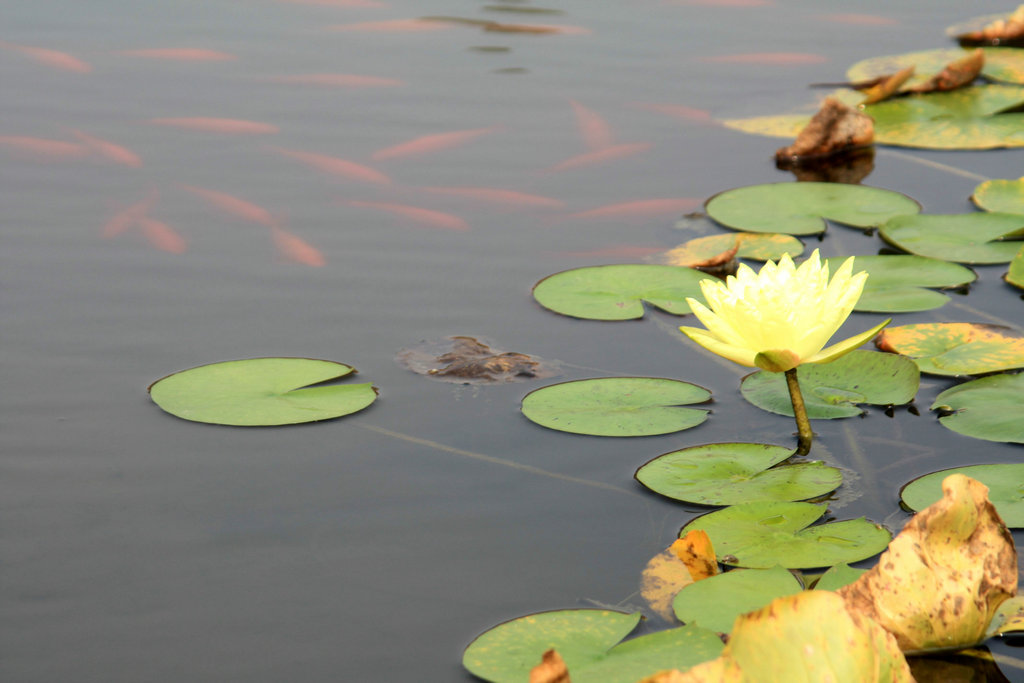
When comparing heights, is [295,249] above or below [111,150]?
below

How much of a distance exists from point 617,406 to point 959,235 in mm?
1130

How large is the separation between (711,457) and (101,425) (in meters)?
1.03

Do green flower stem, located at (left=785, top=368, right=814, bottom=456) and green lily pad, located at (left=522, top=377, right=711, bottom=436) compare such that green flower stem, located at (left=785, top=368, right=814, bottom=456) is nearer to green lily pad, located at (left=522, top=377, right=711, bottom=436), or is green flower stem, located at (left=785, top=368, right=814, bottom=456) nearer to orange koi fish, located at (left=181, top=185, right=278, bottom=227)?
green lily pad, located at (left=522, top=377, right=711, bottom=436)

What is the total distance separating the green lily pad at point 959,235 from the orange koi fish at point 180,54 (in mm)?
2353

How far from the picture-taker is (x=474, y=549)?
4.88ft

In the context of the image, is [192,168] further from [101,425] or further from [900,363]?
[900,363]

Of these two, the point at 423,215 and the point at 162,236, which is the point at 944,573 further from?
the point at 162,236

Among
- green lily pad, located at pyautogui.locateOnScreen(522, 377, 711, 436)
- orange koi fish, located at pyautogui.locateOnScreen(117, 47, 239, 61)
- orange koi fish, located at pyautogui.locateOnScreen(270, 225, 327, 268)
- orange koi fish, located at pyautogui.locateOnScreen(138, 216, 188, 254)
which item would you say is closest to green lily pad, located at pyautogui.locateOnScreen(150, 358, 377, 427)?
green lily pad, located at pyautogui.locateOnScreen(522, 377, 711, 436)

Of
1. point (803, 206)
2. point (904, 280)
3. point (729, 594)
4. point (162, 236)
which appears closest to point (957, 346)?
point (904, 280)

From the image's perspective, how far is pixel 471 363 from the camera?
6.45 ft

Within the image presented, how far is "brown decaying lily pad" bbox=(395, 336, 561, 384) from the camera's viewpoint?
1949 mm

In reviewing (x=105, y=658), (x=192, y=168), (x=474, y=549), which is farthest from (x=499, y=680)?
(x=192, y=168)

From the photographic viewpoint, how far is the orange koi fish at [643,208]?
8.79 feet

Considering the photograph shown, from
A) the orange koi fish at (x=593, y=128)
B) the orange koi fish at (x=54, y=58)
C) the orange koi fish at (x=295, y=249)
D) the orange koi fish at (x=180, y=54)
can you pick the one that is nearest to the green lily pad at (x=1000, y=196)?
the orange koi fish at (x=593, y=128)
